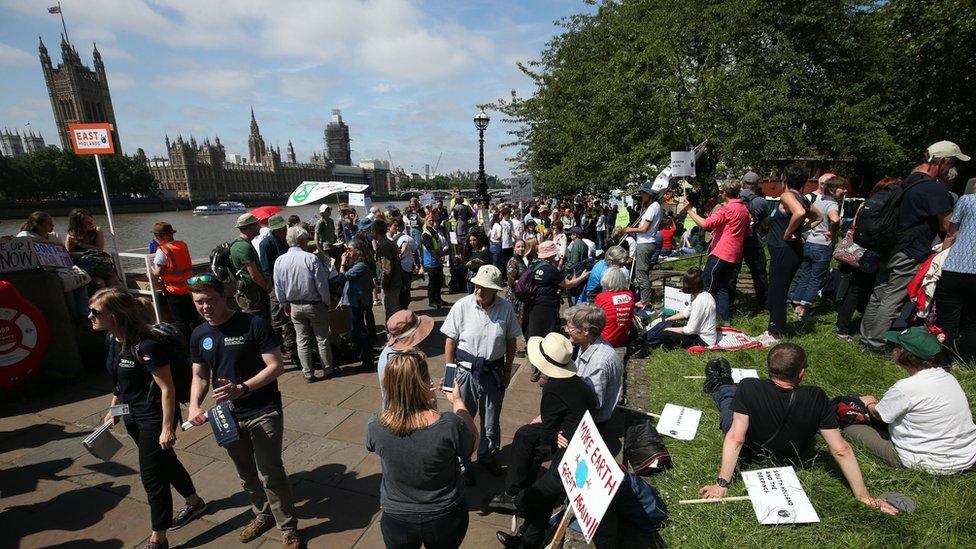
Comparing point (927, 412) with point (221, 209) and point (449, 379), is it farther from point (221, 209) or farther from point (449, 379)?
point (221, 209)

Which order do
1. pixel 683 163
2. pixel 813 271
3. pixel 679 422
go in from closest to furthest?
1. pixel 679 422
2. pixel 813 271
3. pixel 683 163

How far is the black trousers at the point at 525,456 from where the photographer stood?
3092 mm

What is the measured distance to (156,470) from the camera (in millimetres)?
2938

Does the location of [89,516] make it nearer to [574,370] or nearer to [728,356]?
[574,370]

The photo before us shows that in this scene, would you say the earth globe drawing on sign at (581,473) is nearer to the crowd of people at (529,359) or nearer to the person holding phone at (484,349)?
the crowd of people at (529,359)

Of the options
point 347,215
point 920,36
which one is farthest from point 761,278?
point 920,36

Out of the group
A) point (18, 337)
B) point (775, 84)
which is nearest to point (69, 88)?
Result: point (18, 337)

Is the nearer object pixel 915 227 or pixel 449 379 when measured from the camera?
pixel 449 379

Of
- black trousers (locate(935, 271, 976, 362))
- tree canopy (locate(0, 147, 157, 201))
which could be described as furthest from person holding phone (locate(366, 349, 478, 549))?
tree canopy (locate(0, 147, 157, 201))

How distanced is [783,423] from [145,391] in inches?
168

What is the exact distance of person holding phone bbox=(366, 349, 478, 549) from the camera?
6.85 feet

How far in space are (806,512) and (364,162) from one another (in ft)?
623

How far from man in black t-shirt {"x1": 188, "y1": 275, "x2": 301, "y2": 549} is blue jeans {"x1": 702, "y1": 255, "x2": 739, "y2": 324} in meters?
5.23

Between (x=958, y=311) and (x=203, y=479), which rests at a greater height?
(x=958, y=311)
